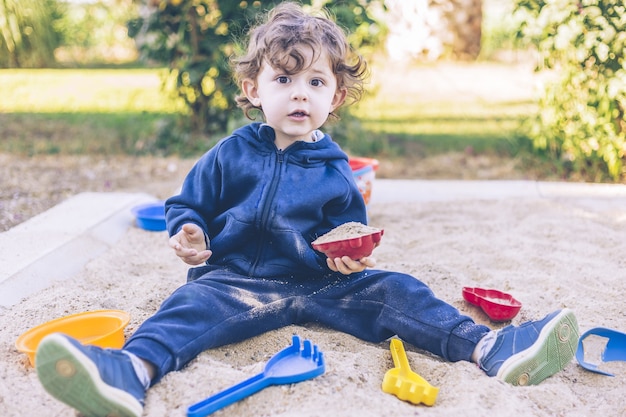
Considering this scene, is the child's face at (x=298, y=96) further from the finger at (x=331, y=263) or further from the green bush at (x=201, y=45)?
the green bush at (x=201, y=45)

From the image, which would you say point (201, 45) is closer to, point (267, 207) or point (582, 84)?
point (582, 84)

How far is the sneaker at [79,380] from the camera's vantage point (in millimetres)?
1545

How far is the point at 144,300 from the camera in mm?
2432

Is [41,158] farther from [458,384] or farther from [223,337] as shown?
[458,384]

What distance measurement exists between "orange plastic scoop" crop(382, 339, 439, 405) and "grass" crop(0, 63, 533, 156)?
3.04 m

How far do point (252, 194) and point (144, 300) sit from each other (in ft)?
1.81

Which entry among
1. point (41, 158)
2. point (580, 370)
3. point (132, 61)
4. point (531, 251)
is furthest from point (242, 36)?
point (132, 61)

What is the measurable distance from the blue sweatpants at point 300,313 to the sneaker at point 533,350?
0.08 meters

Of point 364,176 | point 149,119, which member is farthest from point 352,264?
point 149,119

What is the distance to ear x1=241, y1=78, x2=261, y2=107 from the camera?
92.4 inches

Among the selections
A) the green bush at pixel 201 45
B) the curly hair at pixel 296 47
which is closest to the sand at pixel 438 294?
the curly hair at pixel 296 47

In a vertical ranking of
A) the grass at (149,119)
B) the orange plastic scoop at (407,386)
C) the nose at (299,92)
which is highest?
the nose at (299,92)

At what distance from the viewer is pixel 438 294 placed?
258 cm

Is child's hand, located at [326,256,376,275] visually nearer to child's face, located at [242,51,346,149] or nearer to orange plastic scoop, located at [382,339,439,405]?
orange plastic scoop, located at [382,339,439,405]
